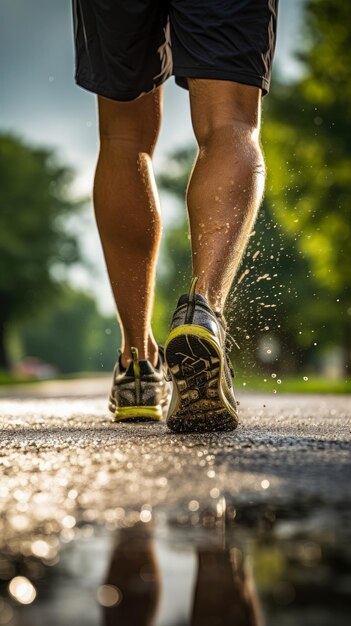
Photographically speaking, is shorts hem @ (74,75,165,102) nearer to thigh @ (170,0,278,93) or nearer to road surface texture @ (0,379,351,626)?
thigh @ (170,0,278,93)

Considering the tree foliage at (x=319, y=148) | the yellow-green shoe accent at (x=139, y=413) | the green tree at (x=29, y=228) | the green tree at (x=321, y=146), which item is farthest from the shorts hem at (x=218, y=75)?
the green tree at (x=29, y=228)

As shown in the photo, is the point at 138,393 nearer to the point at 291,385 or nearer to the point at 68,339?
the point at 291,385

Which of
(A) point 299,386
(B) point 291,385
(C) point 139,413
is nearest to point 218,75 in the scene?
(C) point 139,413

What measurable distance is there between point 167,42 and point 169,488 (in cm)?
190

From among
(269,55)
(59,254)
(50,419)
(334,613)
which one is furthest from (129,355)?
(59,254)

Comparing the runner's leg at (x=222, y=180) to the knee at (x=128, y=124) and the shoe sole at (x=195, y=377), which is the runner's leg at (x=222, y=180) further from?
the knee at (x=128, y=124)

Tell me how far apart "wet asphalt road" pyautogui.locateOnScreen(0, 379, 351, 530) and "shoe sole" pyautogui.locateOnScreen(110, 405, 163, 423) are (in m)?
0.59

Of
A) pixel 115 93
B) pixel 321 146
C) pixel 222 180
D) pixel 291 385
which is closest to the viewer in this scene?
pixel 222 180

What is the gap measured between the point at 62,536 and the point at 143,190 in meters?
2.00

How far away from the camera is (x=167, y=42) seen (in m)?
2.81

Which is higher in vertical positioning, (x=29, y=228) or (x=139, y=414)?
(x=139, y=414)

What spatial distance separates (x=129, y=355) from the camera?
9.55 ft

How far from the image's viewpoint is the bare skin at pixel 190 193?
7.62 feet

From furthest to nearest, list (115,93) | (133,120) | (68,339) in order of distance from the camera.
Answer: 1. (68,339)
2. (133,120)
3. (115,93)
